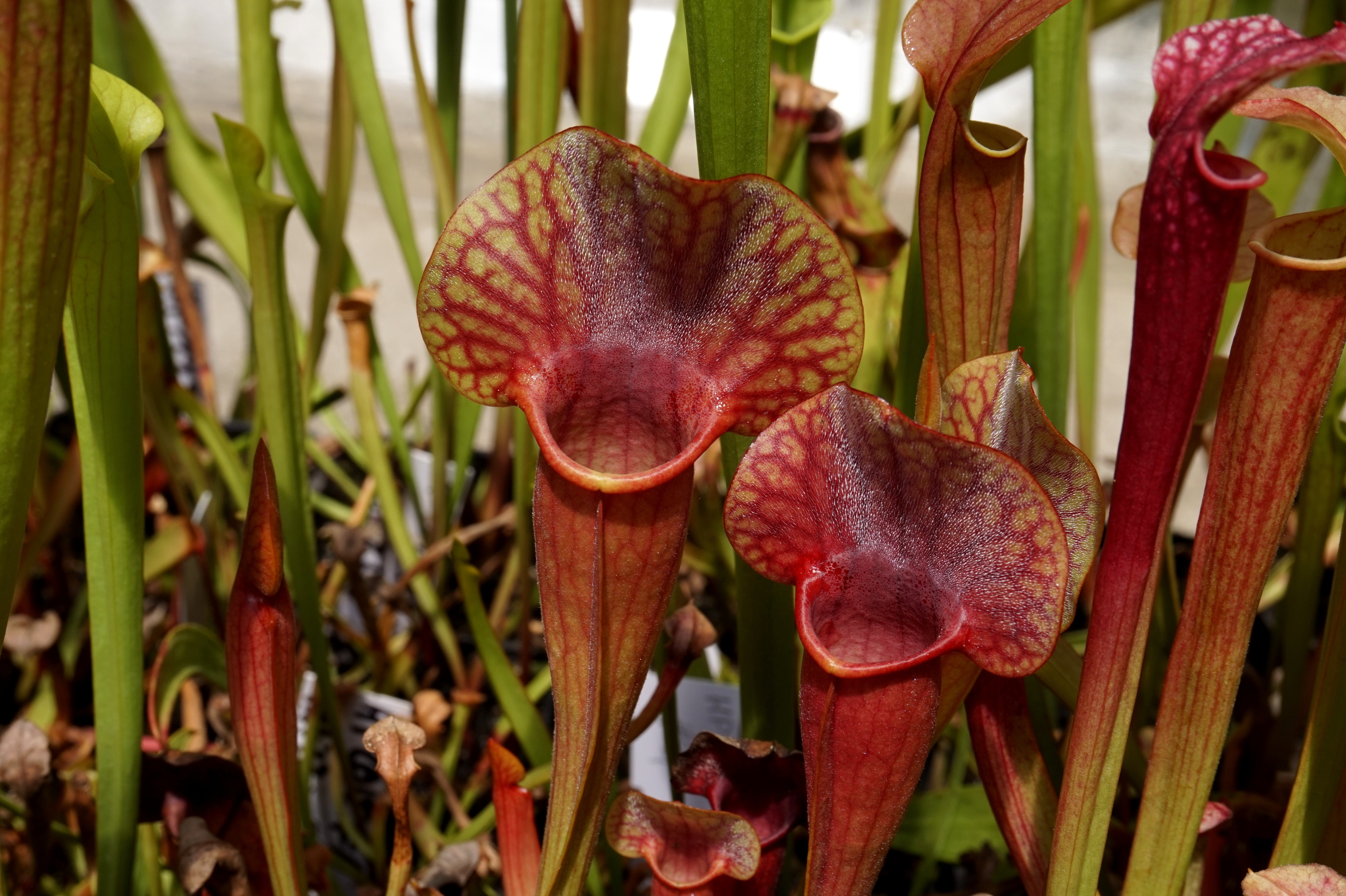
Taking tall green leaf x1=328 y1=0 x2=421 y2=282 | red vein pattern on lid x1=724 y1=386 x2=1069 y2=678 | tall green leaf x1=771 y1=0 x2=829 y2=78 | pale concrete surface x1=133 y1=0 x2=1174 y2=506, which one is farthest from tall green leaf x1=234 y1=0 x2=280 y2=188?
pale concrete surface x1=133 y1=0 x2=1174 y2=506

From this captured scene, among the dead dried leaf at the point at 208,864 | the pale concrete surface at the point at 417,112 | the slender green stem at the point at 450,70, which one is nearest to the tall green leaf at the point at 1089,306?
the slender green stem at the point at 450,70

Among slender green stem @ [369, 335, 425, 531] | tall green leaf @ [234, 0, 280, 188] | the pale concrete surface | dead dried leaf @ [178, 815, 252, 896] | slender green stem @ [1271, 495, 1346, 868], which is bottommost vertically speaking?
the pale concrete surface

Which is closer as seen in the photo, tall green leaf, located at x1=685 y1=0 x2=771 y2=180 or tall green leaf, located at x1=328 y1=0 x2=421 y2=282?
tall green leaf, located at x1=685 y1=0 x2=771 y2=180

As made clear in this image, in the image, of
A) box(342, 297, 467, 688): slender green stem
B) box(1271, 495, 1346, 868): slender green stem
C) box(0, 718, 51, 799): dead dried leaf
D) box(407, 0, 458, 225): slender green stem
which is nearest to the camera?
box(1271, 495, 1346, 868): slender green stem

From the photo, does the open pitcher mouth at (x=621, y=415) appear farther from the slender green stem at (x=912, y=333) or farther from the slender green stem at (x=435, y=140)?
the slender green stem at (x=435, y=140)

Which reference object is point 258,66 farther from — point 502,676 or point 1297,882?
point 1297,882

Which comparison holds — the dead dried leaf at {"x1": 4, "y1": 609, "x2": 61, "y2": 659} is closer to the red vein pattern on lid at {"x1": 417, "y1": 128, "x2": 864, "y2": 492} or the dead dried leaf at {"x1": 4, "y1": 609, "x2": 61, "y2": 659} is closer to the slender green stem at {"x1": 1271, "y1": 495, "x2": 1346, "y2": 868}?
the red vein pattern on lid at {"x1": 417, "y1": 128, "x2": 864, "y2": 492}

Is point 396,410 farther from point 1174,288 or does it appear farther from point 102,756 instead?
point 1174,288
